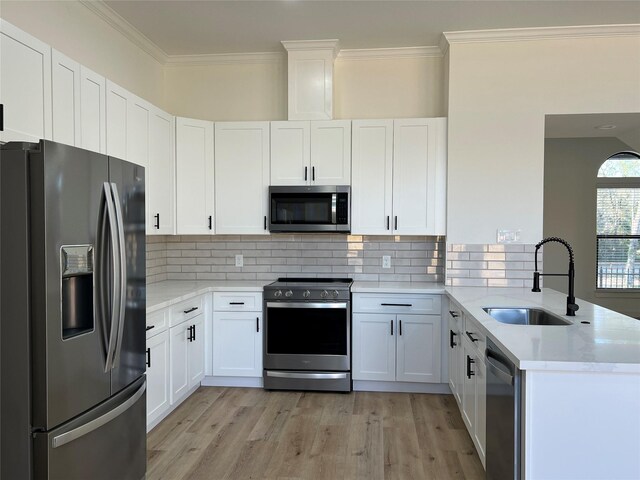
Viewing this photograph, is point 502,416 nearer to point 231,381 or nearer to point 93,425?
point 93,425

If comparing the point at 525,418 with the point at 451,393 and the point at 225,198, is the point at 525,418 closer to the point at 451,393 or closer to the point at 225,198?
the point at 451,393

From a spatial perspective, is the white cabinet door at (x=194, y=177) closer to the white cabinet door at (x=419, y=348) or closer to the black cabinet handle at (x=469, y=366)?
the white cabinet door at (x=419, y=348)

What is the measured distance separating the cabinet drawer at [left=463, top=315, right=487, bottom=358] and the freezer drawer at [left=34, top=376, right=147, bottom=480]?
185 cm

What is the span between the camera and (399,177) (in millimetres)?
3990

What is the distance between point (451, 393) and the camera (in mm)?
3863

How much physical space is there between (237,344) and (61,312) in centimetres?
229

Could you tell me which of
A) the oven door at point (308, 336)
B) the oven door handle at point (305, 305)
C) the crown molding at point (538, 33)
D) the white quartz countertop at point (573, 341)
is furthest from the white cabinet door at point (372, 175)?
the white quartz countertop at point (573, 341)

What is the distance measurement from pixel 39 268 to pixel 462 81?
3.43 meters

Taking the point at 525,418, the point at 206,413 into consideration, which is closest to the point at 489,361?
the point at 525,418

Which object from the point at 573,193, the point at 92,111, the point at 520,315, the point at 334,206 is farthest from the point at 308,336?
the point at 573,193

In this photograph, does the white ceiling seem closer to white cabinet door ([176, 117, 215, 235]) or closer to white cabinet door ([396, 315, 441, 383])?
white cabinet door ([176, 117, 215, 235])

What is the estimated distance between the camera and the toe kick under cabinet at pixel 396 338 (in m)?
3.82

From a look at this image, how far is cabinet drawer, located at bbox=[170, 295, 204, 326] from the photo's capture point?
11.1 feet

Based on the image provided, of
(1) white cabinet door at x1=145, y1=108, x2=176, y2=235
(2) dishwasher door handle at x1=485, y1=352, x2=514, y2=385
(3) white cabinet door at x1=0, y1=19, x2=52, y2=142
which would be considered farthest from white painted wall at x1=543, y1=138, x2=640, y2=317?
(3) white cabinet door at x1=0, y1=19, x2=52, y2=142
